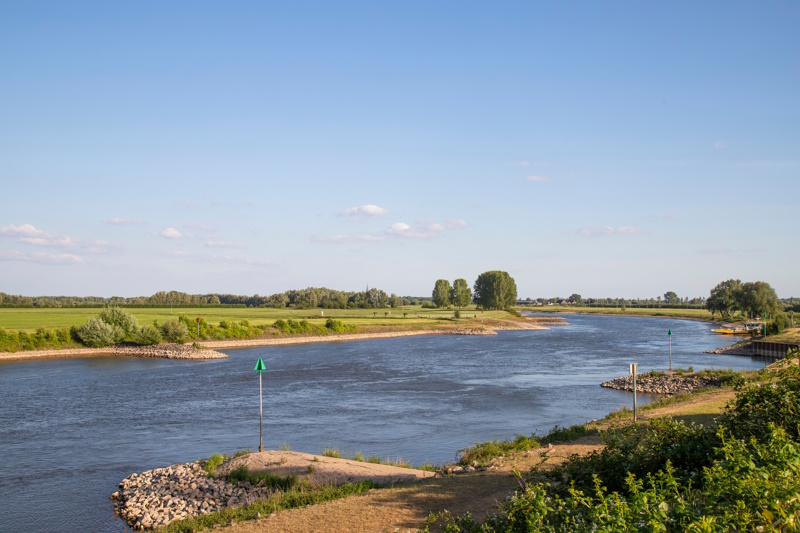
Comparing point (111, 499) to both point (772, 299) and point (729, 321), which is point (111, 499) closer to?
point (772, 299)

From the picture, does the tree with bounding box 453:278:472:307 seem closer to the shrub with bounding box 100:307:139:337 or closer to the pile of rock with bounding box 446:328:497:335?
the pile of rock with bounding box 446:328:497:335

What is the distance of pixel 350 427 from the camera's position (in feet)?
88.0

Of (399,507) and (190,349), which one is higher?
(399,507)

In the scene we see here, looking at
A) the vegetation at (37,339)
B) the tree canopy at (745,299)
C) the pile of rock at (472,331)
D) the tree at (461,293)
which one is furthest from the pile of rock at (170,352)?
the tree at (461,293)

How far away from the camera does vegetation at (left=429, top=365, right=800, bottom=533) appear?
17.5ft

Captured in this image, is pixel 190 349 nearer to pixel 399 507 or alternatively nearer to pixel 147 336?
pixel 147 336

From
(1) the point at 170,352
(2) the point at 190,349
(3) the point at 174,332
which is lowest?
(1) the point at 170,352

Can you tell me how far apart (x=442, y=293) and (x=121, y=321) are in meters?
128

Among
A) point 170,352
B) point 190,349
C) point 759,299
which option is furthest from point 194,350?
point 759,299

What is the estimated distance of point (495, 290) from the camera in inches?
6875

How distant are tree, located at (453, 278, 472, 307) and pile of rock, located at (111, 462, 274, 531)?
171388mm

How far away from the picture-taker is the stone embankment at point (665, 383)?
35.6 meters

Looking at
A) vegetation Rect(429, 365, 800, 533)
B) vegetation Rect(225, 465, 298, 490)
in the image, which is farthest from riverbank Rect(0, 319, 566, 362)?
vegetation Rect(429, 365, 800, 533)

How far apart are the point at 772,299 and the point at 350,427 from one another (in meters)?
107
